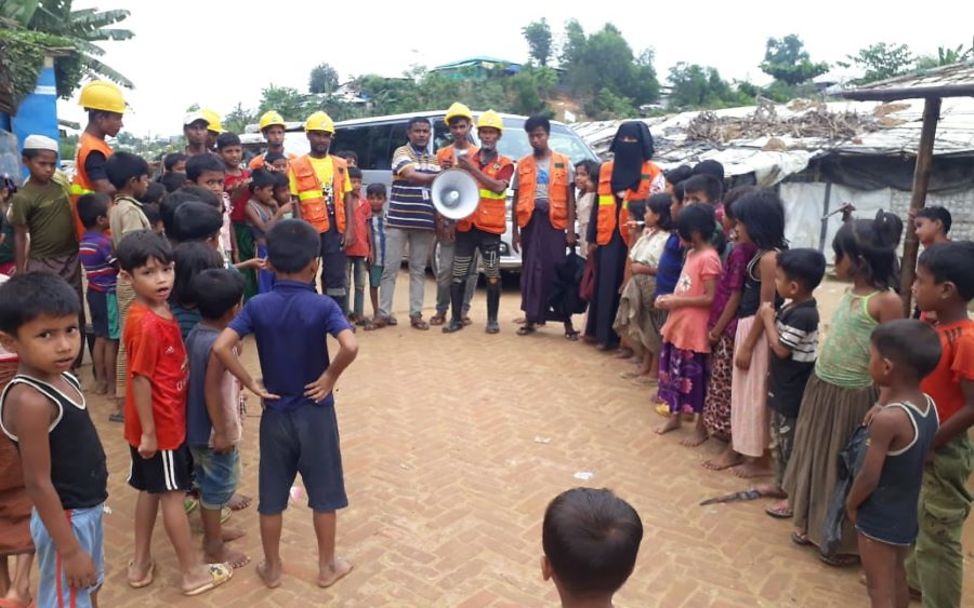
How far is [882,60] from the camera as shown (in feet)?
88.6

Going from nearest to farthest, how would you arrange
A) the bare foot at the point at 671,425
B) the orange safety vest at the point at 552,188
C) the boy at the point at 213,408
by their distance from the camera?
the boy at the point at 213,408 → the bare foot at the point at 671,425 → the orange safety vest at the point at 552,188

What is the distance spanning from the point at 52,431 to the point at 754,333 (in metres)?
3.09

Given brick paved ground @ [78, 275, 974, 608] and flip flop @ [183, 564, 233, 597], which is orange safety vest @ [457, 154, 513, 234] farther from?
flip flop @ [183, 564, 233, 597]

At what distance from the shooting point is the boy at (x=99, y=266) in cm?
443

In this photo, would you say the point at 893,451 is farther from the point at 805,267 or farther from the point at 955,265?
the point at 805,267

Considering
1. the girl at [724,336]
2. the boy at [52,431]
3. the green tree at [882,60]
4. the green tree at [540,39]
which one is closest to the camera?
the boy at [52,431]

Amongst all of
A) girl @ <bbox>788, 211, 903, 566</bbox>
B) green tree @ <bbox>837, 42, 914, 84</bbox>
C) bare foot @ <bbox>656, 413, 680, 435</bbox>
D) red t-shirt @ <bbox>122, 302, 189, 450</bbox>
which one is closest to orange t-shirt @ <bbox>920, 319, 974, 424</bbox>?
girl @ <bbox>788, 211, 903, 566</bbox>

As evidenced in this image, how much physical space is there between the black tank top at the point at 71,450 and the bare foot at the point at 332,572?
1.00 metres

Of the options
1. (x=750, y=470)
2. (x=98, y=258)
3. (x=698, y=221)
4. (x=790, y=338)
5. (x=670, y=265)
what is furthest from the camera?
(x=670, y=265)

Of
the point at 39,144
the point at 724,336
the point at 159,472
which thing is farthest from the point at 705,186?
the point at 39,144

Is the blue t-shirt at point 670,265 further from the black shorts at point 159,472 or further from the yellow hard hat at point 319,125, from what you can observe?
the black shorts at point 159,472

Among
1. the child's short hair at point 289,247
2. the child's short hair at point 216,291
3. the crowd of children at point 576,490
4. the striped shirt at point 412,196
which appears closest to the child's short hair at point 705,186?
the crowd of children at point 576,490

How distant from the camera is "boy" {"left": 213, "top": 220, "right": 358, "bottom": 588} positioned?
8.65ft

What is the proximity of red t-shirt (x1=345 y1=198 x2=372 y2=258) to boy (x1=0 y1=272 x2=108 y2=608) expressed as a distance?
4.73 meters
